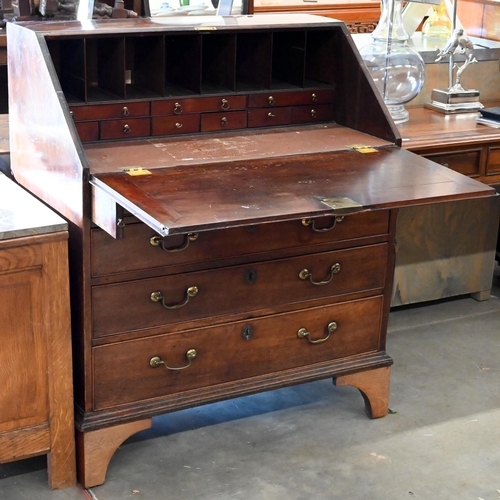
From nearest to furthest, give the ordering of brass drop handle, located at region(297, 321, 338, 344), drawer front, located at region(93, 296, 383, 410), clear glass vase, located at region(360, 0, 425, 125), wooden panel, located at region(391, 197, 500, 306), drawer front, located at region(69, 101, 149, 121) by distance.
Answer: drawer front, located at region(93, 296, 383, 410), drawer front, located at region(69, 101, 149, 121), brass drop handle, located at region(297, 321, 338, 344), clear glass vase, located at region(360, 0, 425, 125), wooden panel, located at region(391, 197, 500, 306)

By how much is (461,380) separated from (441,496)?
0.76 meters

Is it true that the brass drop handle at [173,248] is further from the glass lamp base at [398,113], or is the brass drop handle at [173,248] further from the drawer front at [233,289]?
the glass lamp base at [398,113]

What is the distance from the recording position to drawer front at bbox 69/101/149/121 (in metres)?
2.48

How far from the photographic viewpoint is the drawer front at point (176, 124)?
2.62m

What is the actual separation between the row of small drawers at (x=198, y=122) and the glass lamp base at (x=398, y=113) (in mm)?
554

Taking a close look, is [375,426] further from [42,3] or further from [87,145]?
[42,3]

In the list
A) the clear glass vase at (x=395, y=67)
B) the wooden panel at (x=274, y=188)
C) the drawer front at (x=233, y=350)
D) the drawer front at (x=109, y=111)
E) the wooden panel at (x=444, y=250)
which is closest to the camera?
the wooden panel at (x=274, y=188)

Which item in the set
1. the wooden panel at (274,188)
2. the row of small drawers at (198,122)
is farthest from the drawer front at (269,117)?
the wooden panel at (274,188)

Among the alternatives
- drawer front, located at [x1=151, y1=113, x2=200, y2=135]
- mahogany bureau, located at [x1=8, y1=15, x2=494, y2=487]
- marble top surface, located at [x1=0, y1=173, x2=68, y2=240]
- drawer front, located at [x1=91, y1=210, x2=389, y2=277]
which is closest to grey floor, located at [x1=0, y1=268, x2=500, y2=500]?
mahogany bureau, located at [x1=8, y1=15, x2=494, y2=487]

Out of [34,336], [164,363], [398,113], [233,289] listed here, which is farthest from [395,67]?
[34,336]

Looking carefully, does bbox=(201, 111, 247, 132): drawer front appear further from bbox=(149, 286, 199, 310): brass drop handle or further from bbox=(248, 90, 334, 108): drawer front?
bbox=(149, 286, 199, 310): brass drop handle

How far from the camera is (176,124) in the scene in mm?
2643

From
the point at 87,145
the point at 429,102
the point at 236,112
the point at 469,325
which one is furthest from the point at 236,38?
the point at 469,325

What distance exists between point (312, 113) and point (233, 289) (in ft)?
2.47
